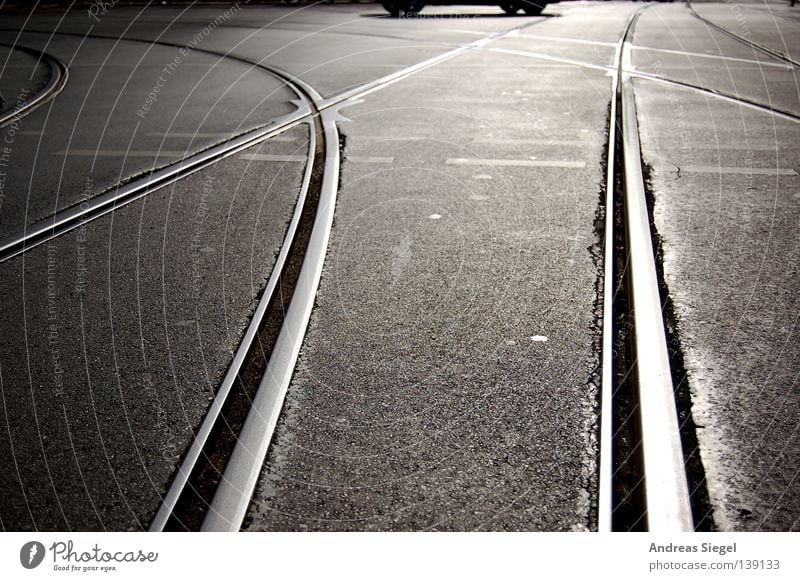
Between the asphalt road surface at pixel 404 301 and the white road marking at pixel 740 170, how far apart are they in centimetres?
6

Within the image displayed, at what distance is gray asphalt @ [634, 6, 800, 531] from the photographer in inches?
103

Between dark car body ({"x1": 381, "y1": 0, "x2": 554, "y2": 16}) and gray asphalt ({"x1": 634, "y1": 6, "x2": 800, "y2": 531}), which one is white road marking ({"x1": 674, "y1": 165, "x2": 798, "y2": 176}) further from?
dark car body ({"x1": 381, "y1": 0, "x2": 554, "y2": 16})

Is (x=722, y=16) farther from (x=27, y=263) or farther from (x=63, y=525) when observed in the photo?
(x=63, y=525)

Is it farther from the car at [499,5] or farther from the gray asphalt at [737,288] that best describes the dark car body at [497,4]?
the gray asphalt at [737,288]

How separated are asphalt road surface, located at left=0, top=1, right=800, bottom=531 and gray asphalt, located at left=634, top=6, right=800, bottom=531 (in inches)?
0.5

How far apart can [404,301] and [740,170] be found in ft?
10.9

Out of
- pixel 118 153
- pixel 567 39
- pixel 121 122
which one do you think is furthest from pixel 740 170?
pixel 567 39

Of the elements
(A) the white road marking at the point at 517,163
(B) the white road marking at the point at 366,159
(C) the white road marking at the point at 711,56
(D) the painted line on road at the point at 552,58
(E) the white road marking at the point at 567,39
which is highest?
(E) the white road marking at the point at 567,39

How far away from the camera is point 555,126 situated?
7.63 meters

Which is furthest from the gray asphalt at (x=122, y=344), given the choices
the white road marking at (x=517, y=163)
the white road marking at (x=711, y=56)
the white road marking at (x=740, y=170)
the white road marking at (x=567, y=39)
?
the white road marking at (x=567, y=39)

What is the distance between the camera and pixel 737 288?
13.2 ft

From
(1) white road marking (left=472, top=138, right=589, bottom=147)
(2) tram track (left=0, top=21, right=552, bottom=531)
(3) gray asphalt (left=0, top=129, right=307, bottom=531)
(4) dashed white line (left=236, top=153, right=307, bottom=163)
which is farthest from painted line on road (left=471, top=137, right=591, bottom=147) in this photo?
(3) gray asphalt (left=0, top=129, right=307, bottom=531)

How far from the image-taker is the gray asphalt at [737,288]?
8.60 ft
